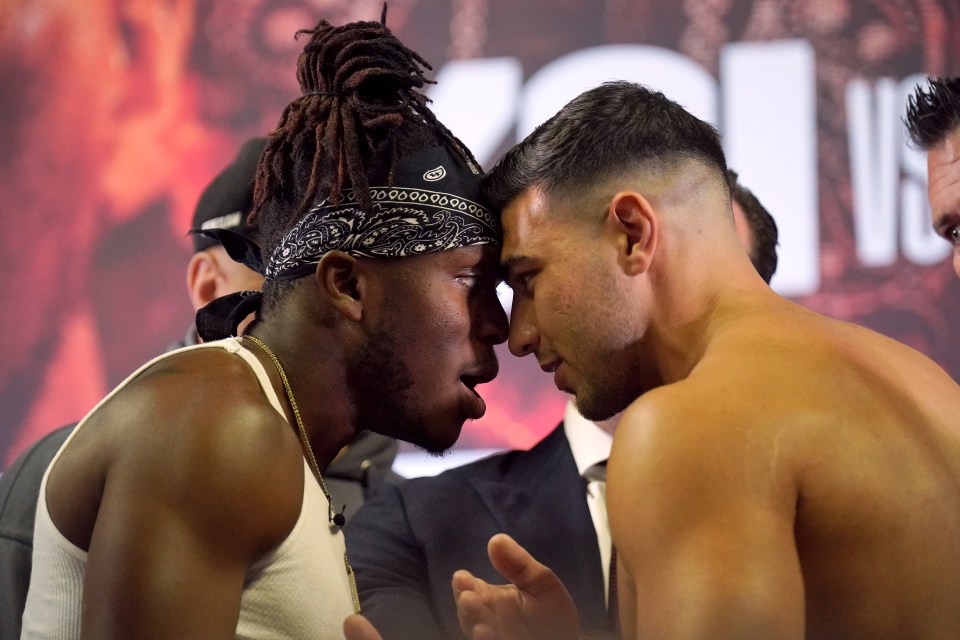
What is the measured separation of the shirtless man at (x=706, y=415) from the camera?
1271 millimetres

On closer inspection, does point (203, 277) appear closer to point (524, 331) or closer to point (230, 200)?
point (230, 200)

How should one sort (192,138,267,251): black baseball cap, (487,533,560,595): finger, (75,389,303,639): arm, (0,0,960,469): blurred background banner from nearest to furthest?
(75,389,303,639): arm, (487,533,560,595): finger, (192,138,267,251): black baseball cap, (0,0,960,469): blurred background banner

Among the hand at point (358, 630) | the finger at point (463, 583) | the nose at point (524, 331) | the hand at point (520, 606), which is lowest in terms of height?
the hand at point (520, 606)

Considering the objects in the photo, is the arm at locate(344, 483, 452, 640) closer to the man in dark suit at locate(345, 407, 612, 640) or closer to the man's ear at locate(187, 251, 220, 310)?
the man in dark suit at locate(345, 407, 612, 640)

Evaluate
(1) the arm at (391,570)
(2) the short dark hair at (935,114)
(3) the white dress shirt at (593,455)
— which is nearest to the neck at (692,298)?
(3) the white dress shirt at (593,455)

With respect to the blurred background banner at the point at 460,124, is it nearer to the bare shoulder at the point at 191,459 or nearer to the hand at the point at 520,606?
the hand at the point at 520,606

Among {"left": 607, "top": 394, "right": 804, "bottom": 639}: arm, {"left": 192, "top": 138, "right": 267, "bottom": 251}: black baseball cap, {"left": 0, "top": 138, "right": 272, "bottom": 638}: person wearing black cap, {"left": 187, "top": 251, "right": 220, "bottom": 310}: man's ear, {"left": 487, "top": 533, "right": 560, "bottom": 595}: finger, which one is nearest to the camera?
{"left": 607, "top": 394, "right": 804, "bottom": 639}: arm

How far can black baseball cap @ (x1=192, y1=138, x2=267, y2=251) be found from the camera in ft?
9.48

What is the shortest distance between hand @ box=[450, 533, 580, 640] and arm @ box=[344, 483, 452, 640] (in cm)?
45

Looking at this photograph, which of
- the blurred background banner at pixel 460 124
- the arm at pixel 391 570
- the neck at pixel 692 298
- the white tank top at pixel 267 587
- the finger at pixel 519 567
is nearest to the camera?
the white tank top at pixel 267 587

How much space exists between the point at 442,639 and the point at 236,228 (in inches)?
45.6

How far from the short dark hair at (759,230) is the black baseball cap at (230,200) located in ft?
4.00

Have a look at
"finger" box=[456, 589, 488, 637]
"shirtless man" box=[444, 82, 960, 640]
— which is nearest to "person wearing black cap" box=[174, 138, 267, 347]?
"shirtless man" box=[444, 82, 960, 640]

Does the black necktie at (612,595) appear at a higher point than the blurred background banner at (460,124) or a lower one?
lower
